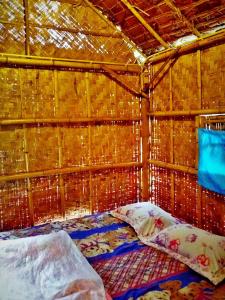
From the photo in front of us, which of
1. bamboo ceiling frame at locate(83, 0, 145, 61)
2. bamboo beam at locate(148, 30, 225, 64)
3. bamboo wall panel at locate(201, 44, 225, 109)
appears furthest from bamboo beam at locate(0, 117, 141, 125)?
bamboo wall panel at locate(201, 44, 225, 109)

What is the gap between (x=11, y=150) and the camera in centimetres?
325

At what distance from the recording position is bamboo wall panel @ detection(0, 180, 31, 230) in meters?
3.27

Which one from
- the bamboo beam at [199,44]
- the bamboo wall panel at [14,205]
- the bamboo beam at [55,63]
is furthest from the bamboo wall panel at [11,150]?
the bamboo beam at [199,44]

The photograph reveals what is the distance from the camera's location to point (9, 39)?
319cm

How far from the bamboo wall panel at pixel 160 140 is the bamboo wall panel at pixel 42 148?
1290mm

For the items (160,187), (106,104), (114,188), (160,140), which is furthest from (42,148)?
(160,187)

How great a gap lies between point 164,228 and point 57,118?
1.68m

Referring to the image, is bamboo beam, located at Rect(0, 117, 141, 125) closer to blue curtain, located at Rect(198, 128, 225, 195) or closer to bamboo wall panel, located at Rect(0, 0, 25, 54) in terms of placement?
bamboo wall panel, located at Rect(0, 0, 25, 54)

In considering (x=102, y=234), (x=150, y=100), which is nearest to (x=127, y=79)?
(x=150, y=100)

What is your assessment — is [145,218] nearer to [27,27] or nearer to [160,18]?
[160,18]

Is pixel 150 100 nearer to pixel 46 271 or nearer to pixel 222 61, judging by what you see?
pixel 222 61

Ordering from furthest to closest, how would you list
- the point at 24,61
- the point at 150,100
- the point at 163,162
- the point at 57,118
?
the point at 150,100 → the point at 163,162 → the point at 57,118 → the point at 24,61

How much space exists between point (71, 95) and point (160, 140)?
4.11ft

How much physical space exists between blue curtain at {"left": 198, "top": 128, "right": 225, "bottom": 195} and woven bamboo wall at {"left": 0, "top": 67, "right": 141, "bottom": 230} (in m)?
1.12
